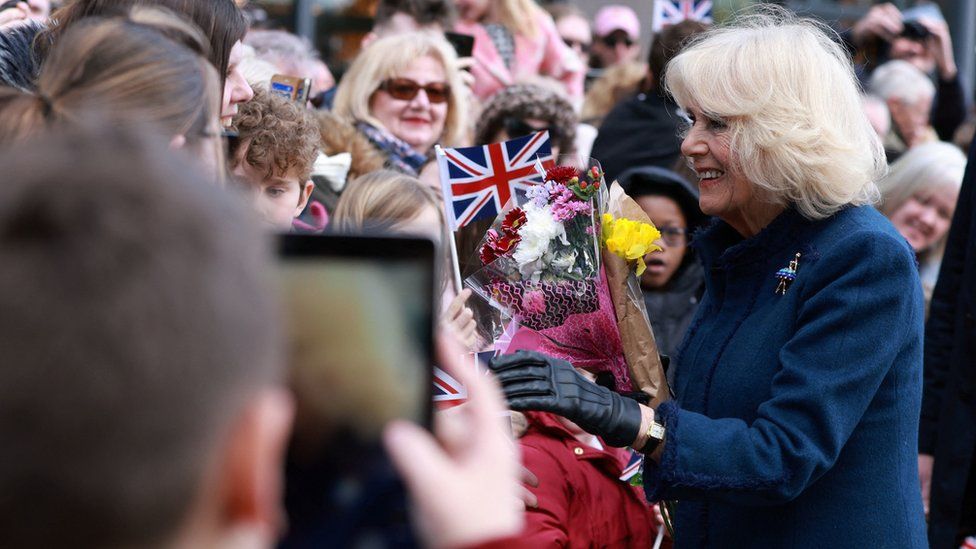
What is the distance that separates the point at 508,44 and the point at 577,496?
4.35m

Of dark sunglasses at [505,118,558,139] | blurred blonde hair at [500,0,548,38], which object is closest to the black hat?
dark sunglasses at [505,118,558,139]

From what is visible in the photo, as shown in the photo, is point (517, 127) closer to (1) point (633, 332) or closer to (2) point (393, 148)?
(2) point (393, 148)

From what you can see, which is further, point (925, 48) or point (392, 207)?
point (925, 48)

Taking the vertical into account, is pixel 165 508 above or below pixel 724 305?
above

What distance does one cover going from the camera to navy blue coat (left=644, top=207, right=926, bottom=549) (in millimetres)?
2453

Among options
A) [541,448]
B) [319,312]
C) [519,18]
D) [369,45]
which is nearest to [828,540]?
[541,448]

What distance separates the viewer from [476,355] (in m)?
2.83

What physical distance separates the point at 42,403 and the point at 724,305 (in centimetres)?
227

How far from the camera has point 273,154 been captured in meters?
3.27

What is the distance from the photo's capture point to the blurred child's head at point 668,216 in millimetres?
4645

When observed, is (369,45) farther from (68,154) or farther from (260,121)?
(68,154)

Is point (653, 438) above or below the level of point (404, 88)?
above

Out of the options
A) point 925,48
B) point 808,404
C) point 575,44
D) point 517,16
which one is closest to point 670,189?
point 808,404

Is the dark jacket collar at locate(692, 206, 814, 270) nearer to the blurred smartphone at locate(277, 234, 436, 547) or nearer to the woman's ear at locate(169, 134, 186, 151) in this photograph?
the woman's ear at locate(169, 134, 186, 151)
